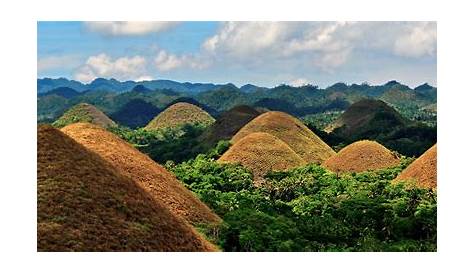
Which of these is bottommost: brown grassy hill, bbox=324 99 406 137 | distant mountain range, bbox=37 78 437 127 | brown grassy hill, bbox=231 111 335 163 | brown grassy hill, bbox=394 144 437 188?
brown grassy hill, bbox=394 144 437 188

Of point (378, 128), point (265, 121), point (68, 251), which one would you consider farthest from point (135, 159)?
point (378, 128)

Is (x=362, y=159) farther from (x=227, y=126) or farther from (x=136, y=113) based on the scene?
(x=136, y=113)

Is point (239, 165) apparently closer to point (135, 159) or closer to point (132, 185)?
point (135, 159)

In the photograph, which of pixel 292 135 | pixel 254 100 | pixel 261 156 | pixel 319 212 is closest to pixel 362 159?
pixel 261 156

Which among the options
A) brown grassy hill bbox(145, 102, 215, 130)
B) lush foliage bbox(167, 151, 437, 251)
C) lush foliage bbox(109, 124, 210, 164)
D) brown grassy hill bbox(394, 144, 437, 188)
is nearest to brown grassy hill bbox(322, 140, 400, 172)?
lush foliage bbox(167, 151, 437, 251)

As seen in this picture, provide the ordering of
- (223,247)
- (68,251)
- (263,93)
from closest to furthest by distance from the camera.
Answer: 1. (68,251)
2. (223,247)
3. (263,93)

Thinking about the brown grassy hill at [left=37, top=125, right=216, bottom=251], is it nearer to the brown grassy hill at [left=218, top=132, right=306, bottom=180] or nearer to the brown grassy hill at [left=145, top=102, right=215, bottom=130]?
the brown grassy hill at [left=218, top=132, right=306, bottom=180]
